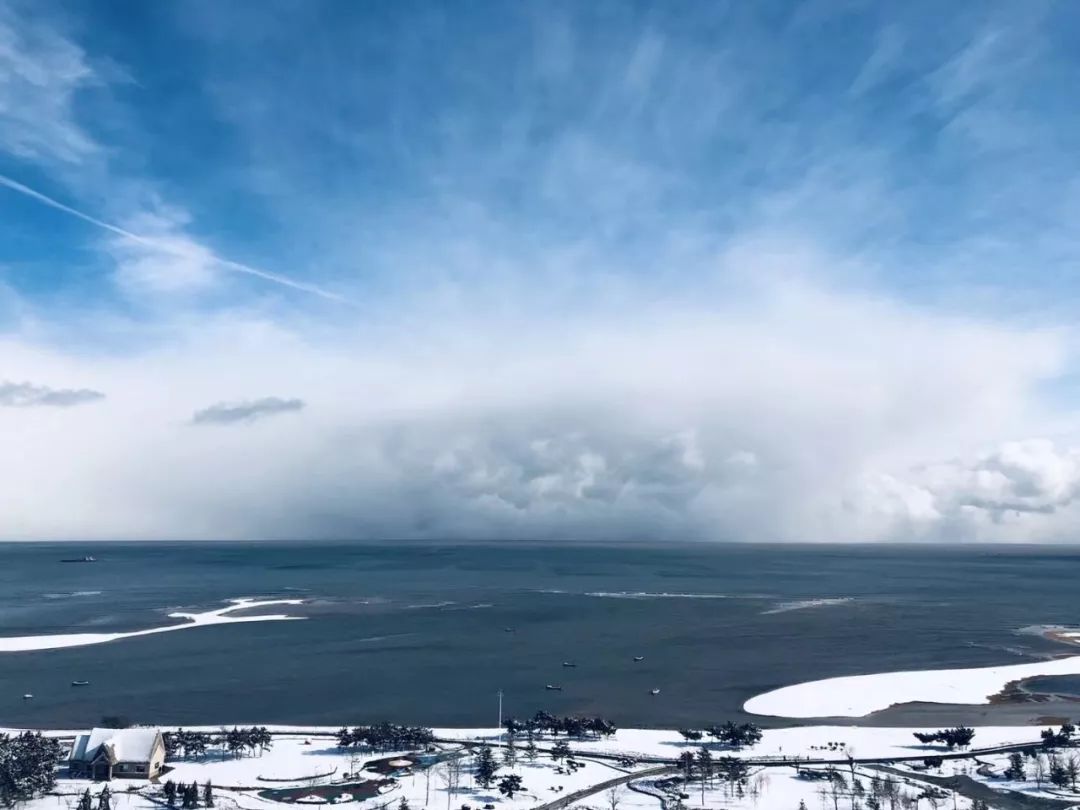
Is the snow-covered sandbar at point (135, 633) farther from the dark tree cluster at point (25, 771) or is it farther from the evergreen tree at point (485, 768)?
the evergreen tree at point (485, 768)

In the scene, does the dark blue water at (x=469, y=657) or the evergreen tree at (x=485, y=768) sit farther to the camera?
the dark blue water at (x=469, y=657)

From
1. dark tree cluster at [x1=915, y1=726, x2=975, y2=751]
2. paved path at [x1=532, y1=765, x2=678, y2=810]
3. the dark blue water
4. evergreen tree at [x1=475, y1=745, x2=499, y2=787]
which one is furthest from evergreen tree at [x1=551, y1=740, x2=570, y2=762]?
dark tree cluster at [x1=915, y1=726, x2=975, y2=751]

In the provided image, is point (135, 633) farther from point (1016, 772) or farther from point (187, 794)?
point (1016, 772)

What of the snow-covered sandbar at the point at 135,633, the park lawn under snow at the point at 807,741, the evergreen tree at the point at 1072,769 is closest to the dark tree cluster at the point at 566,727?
the park lawn under snow at the point at 807,741

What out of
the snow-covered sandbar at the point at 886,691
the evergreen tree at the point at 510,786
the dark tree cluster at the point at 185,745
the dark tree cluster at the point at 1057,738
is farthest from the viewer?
the snow-covered sandbar at the point at 886,691

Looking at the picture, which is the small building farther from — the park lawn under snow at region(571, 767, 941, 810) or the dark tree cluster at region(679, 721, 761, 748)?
the dark tree cluster at region(679, 721, 761, 748)

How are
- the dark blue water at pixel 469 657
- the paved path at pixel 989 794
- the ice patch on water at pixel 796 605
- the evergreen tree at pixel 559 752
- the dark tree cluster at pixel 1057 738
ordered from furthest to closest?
the ice patch on water at pixel 796 605, the dark blue water at pixel 469 657, the dark tree cluster at pixel 1057 738, the evergreen tree at pixel 559 752, the paved path at pixel 989 794

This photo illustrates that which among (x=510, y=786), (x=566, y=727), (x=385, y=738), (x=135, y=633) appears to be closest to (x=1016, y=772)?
(x=566, y=727)

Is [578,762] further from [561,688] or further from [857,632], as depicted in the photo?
[857,632]
